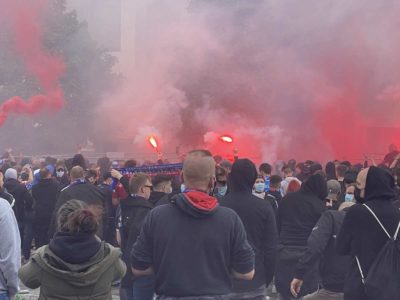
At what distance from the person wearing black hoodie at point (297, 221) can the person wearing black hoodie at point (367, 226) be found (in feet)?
4.96

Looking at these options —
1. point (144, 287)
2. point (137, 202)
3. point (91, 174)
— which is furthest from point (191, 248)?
point (91, 174)

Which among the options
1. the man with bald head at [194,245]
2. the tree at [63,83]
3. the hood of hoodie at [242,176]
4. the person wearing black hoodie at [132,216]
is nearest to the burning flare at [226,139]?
the tree at [63,83]

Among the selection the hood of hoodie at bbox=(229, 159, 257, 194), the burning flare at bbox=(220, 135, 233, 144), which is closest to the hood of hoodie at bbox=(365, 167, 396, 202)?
the hood of hoodie at bbox=(229, 159, 257, 194)

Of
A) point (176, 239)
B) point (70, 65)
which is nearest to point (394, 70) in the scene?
point (70, 65)

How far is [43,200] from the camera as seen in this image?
9781 mm

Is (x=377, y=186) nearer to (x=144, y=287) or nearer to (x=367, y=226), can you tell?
(x=367, y=226)

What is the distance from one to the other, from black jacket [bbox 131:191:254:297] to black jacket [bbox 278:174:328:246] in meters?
2.29

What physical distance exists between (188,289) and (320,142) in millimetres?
19303

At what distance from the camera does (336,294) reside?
519 centimetres

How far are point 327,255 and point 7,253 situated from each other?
7.94 feet

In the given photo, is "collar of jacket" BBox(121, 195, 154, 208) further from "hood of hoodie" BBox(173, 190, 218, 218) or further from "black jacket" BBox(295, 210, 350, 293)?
"hood of hoodie" BBox(173, 190, 218, 218)

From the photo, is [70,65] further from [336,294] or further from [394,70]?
[336,294]

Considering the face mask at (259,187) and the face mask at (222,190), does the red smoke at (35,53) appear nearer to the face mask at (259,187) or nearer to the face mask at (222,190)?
the face mask at (259,187)

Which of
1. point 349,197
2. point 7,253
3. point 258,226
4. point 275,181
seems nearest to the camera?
point 7,253
